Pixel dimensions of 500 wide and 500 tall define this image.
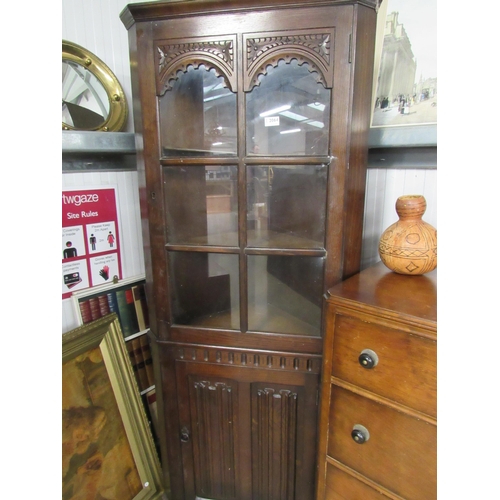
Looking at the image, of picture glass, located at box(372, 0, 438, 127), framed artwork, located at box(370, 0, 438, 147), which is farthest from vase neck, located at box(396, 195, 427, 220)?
picture glass, located at box(372, 0, 438, 127)

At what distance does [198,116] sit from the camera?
97 cm

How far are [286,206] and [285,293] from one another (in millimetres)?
271

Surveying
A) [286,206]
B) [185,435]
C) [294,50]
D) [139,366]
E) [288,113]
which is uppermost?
[294,50]

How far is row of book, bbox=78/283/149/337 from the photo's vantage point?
1226 millimetres

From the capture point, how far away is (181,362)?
1.07 m

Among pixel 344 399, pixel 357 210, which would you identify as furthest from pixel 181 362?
pixel 357 210

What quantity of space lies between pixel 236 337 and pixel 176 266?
11.3 inches

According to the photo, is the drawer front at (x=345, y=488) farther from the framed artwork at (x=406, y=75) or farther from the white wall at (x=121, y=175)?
the framed artwork at (x=406, y=75)

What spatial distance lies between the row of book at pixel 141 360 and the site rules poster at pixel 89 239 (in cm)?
27

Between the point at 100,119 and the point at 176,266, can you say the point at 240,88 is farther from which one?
the point at 100,119

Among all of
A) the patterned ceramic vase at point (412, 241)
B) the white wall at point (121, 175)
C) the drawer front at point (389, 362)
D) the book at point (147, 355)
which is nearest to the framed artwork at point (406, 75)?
the white wall at point (121, 175)

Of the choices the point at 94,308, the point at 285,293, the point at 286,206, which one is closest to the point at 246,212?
the point at 286,206

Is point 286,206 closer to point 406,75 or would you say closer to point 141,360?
point 406,75

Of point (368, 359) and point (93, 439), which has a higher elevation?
point (368, 359)
